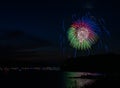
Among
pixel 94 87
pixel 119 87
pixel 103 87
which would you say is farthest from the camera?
pixel 94 87

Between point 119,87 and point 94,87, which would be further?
point 94,87

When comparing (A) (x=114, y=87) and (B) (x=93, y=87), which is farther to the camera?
(B) (x=93, y=87)

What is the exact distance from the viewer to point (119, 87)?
6309 cm

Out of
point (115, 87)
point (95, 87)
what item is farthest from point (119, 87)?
point (95, 87)

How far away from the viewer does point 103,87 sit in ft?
222

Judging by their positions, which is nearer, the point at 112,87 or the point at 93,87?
the point at 112,87

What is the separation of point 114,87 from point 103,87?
3.33 metres

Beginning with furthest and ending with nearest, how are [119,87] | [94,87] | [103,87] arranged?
[94,87] < [103,87] < [119,87]

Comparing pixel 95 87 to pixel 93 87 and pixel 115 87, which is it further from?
pixel 115 87

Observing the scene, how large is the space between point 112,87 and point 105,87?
2607 millimetres

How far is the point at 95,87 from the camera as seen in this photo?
71.8 metres

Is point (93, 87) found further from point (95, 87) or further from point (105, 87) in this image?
point (105, 87)

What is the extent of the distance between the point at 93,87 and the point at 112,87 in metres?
8.05

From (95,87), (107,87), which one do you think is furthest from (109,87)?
(95,87)
